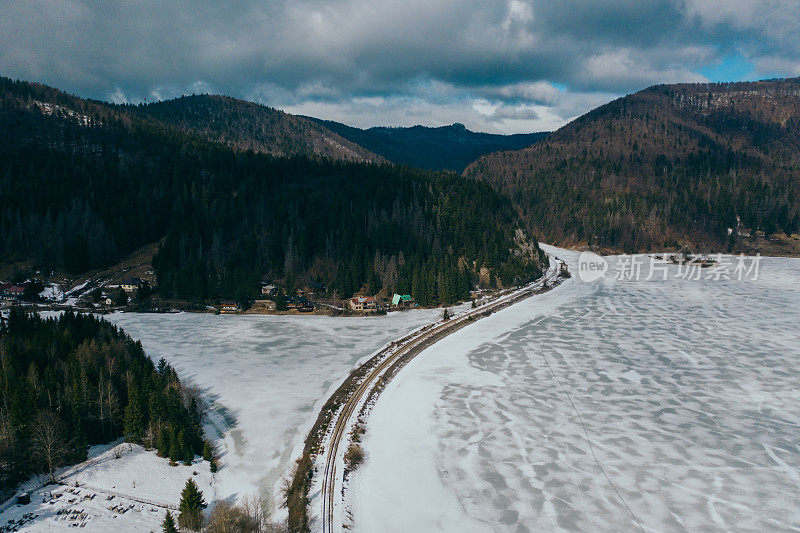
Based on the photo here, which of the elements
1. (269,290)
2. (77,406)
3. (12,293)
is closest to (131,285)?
(12,293)

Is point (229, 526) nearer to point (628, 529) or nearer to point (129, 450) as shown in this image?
point (129, 450)

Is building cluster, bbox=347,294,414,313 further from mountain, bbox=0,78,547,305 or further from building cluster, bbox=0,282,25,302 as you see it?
building cluster, bbox=0,282,25,302

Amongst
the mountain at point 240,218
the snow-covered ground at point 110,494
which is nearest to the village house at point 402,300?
the mountain at point 240,218

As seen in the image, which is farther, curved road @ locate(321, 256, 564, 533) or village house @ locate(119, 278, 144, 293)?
village house @ locate(119, 278, 144, 293)

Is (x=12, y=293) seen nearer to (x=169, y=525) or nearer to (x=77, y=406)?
(x=77, y=406)

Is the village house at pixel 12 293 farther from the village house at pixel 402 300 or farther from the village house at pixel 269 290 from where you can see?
the village house at pixel 402 300

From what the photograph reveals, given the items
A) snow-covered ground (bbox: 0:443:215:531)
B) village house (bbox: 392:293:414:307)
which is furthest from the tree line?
village house (bbox: 392:293:414:307)

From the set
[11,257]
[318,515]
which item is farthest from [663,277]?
[11,257]
